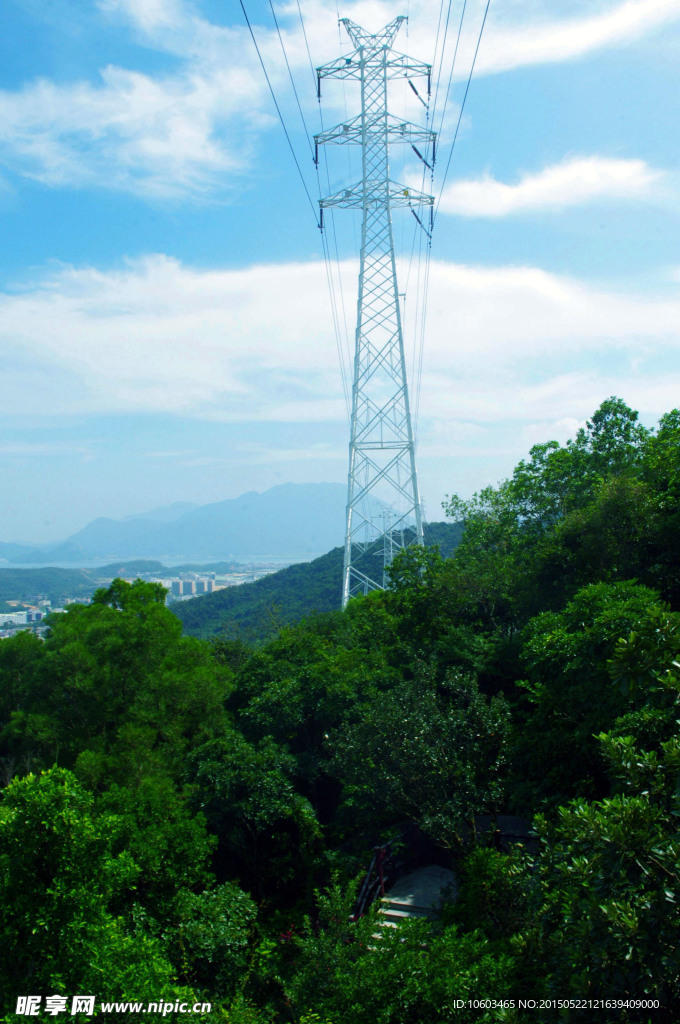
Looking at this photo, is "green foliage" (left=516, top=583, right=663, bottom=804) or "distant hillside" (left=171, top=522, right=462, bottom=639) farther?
"distant hillside" (left=171, top=522, right=462, bottom=639)

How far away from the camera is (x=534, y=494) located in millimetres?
19125

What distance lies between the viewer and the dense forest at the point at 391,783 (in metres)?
5.69

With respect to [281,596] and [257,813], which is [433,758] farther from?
[281,596]

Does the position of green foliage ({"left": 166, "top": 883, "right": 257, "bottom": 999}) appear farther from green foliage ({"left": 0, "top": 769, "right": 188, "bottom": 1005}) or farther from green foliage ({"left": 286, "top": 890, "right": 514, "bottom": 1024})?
green foliage ({"left": 0, "top": 769, "right": 188, "bottom": 1005})

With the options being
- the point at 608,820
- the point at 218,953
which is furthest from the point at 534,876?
the point at 218,953

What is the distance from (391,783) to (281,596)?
58.4 metres

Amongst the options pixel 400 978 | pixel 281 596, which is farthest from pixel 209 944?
pixel 281 596

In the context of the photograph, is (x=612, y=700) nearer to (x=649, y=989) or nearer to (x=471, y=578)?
(x=649, y=989)

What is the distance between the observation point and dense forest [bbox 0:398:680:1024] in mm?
5691

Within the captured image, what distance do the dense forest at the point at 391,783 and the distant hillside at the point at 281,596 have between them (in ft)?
117

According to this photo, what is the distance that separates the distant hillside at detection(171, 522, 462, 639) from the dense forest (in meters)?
35.6

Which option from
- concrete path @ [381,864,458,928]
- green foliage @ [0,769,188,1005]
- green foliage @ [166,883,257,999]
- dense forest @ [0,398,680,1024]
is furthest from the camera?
concrete path @ [381,864,458,928]

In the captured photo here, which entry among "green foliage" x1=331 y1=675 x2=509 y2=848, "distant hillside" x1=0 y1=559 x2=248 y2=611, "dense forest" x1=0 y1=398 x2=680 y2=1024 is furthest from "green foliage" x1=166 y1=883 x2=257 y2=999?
"distant hillside" x1=0 y1=559 x2=248 y2=611

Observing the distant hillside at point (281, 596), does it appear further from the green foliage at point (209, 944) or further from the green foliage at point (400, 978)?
the green foliage at point (400, 978)
